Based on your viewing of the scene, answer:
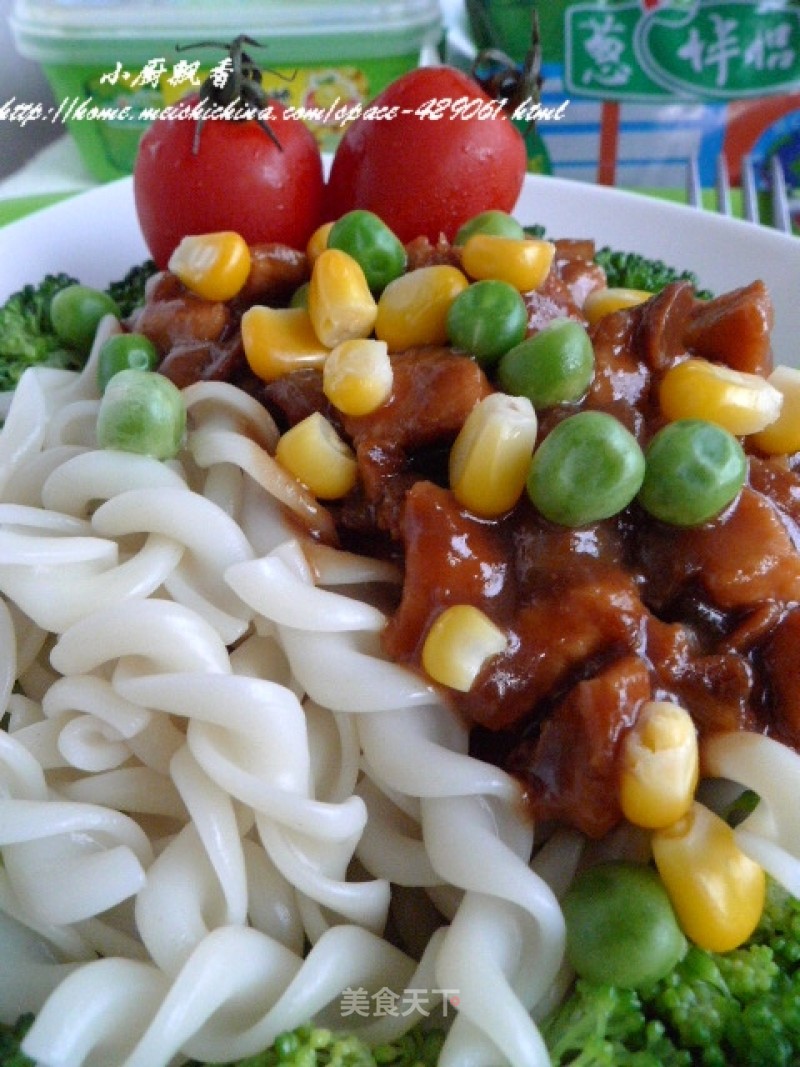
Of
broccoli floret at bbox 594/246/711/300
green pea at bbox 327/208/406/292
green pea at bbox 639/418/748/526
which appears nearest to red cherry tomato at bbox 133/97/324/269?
green pea at bbox 327/208/406/292

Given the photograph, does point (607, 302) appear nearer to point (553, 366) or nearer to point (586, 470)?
point (553, 366)

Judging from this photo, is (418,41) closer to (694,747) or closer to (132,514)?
(132,514)

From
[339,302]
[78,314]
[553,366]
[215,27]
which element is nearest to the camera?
[553,366]

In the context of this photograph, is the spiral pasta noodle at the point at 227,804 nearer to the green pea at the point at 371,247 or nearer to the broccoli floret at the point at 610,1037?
the broccoli floret at the point at 610,1037

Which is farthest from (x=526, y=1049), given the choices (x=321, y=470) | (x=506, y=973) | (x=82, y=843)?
(x=321, y=470)

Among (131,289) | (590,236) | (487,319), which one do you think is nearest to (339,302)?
(487,319)

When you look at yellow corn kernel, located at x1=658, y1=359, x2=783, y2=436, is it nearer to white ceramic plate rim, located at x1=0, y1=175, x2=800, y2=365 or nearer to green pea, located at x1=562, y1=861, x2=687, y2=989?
green pea, located at x1=562, y1=861, x2=687, y2=989
